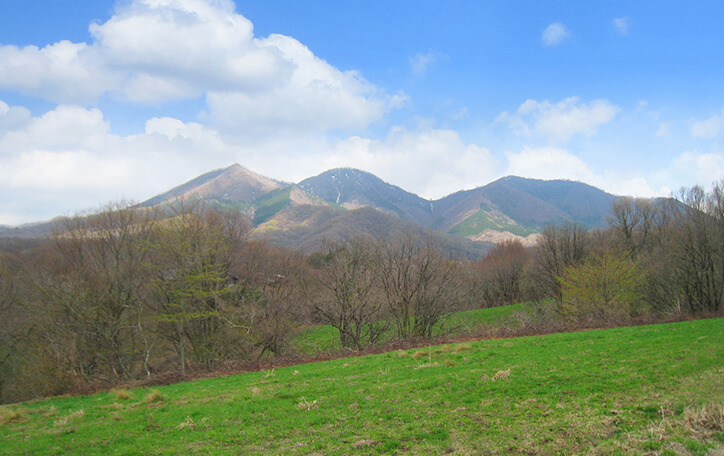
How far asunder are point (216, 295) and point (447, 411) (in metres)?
21.4

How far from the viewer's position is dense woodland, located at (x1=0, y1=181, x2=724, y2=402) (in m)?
26.5

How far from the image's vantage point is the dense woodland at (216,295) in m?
26.5

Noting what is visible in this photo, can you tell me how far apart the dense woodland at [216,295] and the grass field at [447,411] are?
1081 cm

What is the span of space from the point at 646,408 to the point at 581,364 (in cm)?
466

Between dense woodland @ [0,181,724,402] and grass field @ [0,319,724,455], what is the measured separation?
10.8m

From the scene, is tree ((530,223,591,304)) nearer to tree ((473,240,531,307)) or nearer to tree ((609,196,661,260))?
tree ((609,196,661,260))

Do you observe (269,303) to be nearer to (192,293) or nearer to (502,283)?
(192,293)

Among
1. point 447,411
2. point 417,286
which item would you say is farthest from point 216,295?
point 447,411

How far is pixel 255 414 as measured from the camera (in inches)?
431

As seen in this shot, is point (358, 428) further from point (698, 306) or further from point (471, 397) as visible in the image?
point (698, 306)

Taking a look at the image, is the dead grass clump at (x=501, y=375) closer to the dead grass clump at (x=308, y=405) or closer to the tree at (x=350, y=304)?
the dead grass clump at (x=308, y=405)

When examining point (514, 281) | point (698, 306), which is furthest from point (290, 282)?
point (514, 281)

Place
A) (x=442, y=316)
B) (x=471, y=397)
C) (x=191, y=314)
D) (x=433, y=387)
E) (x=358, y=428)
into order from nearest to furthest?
1. (x=358, y=428)
2. (x=471, y=397)
3. (x=433, y=387)
4. (x=191, y=314)
5. (x=442, y=316)

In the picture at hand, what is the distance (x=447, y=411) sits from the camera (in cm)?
→ 933
